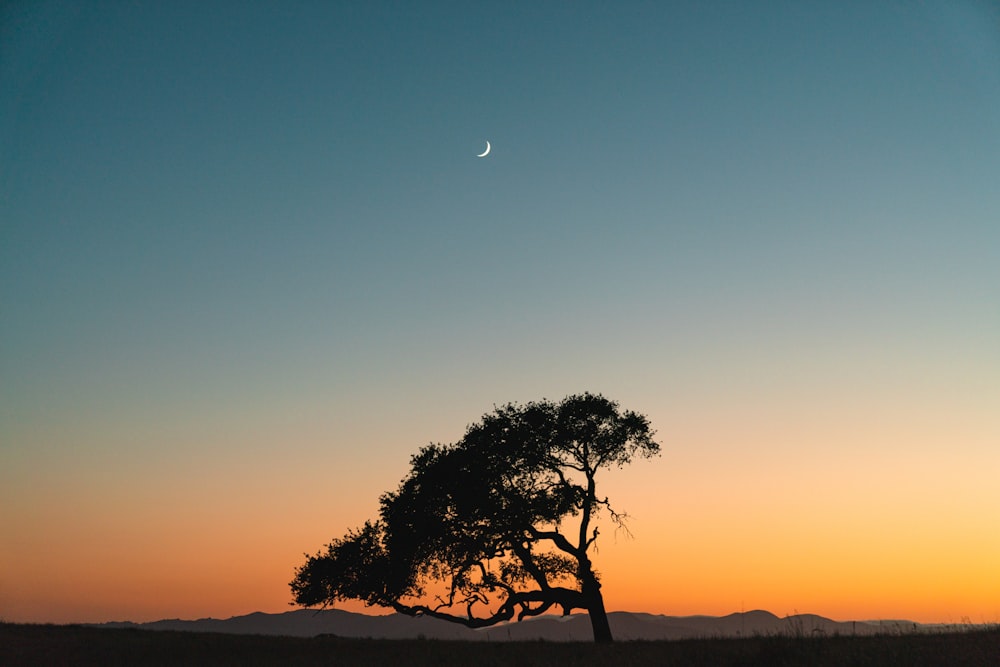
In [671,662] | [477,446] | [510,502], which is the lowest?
[671,662]

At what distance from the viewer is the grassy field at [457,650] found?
23500mm

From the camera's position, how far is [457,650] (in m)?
33.6

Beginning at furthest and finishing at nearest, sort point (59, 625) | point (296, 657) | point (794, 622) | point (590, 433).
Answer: point (59, 625)
point (590, 433)
point (296, 657)
point (794, 622)

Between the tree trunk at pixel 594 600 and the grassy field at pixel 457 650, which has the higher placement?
the tree trunk at pixel 594 600

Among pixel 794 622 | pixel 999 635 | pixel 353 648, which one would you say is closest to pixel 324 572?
pixel 353 648

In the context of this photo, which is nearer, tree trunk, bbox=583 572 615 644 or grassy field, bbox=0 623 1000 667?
grassy field, bbox=0 623 1000 667

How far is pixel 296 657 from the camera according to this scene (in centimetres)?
3381

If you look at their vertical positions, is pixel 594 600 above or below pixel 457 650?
above

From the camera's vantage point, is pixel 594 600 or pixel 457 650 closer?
pixel 457 650

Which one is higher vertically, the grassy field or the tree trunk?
the tree trunk

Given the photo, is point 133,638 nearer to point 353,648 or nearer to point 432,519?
point 353,648

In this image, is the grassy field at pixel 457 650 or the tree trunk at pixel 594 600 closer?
the grassy field at pixel 457 650

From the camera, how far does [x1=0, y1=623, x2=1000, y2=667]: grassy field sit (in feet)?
77.1

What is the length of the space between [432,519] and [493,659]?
11.5m
